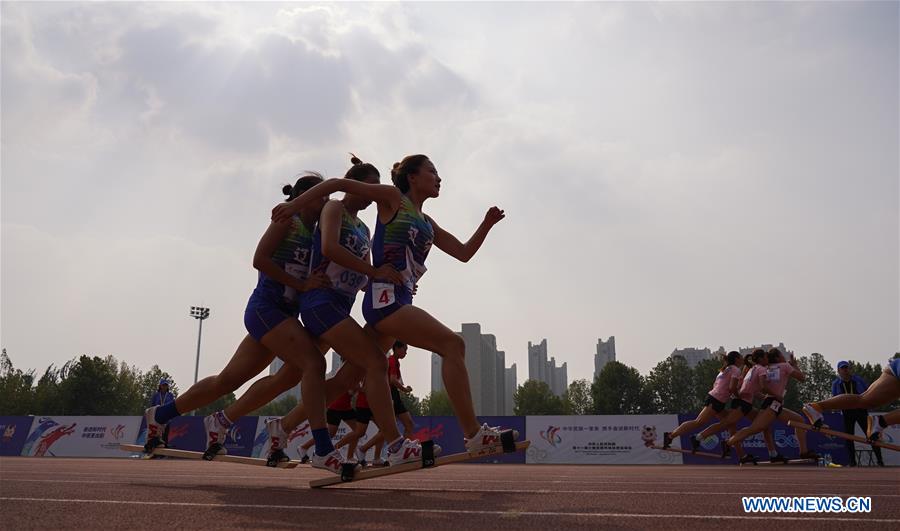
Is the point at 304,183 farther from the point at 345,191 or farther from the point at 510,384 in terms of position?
the point at 510,384

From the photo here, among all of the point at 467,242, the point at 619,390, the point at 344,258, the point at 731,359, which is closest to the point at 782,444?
the point at 731,359

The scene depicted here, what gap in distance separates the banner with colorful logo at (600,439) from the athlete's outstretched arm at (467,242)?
13367 mm

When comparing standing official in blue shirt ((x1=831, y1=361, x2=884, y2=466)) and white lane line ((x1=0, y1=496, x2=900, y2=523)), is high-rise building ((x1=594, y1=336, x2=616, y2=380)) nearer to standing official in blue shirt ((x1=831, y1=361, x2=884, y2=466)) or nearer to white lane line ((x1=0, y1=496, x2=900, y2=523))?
standing official in blue shirt ((x1=831, y1=361, x2=884, y2=466))

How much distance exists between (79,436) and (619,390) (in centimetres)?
5675

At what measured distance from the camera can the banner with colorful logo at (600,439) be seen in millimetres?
17422

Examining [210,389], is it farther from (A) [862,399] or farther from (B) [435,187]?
(A) [862,399]

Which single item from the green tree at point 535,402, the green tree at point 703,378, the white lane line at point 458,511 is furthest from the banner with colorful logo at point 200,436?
the green tree at point 703,378

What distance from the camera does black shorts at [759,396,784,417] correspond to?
11.2m

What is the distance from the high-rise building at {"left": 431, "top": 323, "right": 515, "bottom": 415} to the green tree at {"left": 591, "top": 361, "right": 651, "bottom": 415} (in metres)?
27.9

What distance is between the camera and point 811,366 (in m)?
79.5

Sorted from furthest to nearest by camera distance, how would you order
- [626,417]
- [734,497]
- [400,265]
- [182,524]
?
[626,417]
[400,265]
[734,497]
[182,524]

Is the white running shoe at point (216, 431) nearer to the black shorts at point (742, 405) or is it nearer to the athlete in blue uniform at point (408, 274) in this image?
the athlete in blue uniform at point (408, 274)

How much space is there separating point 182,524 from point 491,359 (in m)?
122

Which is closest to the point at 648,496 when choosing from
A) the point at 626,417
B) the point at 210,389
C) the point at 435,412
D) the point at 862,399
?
the point at 210,389
